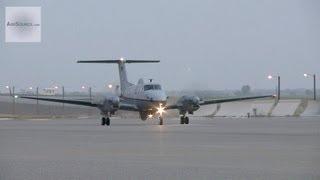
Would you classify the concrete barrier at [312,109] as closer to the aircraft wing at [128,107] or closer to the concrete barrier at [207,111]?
the concrete barrier at [207,111]

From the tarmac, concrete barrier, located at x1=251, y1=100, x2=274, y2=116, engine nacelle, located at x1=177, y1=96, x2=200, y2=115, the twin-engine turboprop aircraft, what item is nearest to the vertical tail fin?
the twin-engine turboprop aircraft

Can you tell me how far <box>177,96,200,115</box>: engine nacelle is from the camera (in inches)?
2120

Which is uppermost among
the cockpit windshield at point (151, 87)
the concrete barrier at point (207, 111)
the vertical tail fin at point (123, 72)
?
the vertical tail fin at point (123, 72)

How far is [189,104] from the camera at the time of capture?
53.9m

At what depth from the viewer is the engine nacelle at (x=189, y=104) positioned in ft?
177

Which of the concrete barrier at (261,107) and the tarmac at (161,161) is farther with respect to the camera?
the concrete barrier at (261,107)

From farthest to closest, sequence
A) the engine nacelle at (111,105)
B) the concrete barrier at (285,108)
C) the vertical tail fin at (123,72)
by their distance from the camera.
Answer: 1. the concrete barrier at (285,108)
2. the vertical tail fin at (123,72)
3. the engine nacelle at (111,105)

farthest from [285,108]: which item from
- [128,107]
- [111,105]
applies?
[111,105]

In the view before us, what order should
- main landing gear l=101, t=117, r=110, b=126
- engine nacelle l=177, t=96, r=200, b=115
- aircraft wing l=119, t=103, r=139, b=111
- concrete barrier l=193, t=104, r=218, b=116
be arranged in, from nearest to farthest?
main landing gear l=101, t=117, r=110, b=126
engine nacelle l=177, t=96, r=200, b=115
aircraft wing l=119, t=103, r=139, b=111
concrete barrier l=193, t=104, r=218, b=116

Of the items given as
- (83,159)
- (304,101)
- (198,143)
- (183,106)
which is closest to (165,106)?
(183,106)

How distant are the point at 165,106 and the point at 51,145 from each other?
28805 mm

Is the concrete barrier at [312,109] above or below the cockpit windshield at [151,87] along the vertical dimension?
below

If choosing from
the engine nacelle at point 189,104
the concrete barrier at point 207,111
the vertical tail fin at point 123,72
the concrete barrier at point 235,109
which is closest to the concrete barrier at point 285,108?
the concrete barrier at point 235,109

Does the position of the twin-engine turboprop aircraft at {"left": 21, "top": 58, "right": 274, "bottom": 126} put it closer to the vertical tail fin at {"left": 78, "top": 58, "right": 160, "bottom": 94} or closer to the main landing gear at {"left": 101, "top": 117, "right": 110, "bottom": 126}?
the main landing gear at {"left": 101, "top": 117, "right": 110, "bottom": 126}
